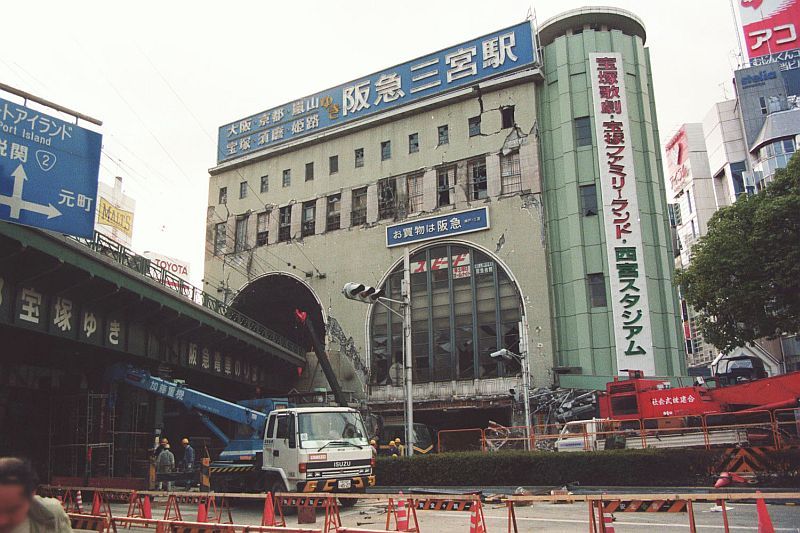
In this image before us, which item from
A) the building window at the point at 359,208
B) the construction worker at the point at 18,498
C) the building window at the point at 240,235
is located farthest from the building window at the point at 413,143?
the construction worker at the point at 18,498

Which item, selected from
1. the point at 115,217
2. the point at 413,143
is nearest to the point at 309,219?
the point at 413,143

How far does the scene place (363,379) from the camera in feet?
146

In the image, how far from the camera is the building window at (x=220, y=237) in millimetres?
53938

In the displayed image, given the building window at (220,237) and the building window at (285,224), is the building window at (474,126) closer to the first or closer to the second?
the building window at (285,224)

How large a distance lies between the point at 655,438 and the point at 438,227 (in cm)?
2319

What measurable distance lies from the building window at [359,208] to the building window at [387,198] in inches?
55.9

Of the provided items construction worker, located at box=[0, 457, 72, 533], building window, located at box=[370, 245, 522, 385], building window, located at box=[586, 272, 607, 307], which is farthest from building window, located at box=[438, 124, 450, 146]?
construction worker, located at box=[0, 457, 72, 533]

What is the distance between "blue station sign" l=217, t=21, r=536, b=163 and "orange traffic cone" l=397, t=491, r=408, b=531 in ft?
122

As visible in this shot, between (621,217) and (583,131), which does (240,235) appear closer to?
(583,131)

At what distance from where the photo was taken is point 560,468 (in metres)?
21.2

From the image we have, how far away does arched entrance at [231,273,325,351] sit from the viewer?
50.6 metres

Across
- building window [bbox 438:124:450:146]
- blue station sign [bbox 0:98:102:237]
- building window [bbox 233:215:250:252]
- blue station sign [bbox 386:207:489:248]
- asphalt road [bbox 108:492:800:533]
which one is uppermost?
building window [bbox 438:124:450:146]

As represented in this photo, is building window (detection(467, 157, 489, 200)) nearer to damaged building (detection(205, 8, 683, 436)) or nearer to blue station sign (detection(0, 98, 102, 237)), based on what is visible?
damaged building (detection(205, 8, 683, 436))

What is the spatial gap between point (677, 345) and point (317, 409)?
26.9 meters
